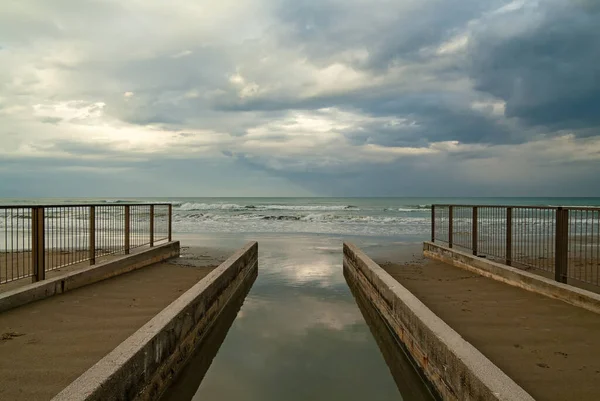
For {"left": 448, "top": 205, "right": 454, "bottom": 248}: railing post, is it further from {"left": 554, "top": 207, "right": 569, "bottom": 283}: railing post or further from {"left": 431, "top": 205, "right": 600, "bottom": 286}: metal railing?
{"left": 554, "top": 207, "right": 569, "bottom": 283}: railing post

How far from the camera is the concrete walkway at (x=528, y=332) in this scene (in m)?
3.53

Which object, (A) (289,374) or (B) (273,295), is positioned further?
(B) (273,295)

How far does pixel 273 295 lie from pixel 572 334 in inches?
196

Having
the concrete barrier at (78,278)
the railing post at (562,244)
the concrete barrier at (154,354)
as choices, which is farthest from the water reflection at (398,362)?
the concrete barrier at (78,278)

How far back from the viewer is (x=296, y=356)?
514cm

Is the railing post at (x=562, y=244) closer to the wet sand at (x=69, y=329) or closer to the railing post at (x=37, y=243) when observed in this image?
the wet sand at (x=69, y=329)

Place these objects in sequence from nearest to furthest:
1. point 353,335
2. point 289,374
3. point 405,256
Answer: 1. point 289,374
2. point 353,335
3. point 405,256

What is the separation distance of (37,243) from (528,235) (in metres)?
10.1

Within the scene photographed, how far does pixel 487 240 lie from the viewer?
10.5 metres

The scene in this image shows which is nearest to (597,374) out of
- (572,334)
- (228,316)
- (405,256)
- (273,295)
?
(572,334)

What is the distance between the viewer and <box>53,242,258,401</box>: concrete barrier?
295 cm

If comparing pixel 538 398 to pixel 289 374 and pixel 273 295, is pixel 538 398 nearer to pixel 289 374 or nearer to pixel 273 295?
pixel 289 374

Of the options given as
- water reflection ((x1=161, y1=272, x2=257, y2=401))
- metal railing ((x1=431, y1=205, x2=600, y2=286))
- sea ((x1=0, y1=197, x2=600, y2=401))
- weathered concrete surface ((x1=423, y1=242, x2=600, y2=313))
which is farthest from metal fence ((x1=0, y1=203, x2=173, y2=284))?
metal railing ((x1=431, y1=205, x2=600, y2=286))

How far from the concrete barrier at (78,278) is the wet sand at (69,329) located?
143 millimetres
